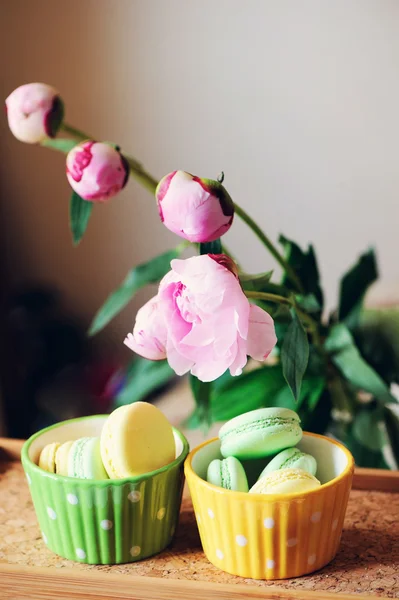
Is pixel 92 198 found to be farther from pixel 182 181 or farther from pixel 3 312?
pixel 3 312

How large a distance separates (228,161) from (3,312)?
1.46 feet

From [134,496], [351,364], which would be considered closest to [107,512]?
[134,496]

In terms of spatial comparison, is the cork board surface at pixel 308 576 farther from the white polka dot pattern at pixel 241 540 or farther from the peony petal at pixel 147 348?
the peony petal at pixel 147 348

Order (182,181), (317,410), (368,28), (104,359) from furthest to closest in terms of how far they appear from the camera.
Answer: (104,359) < (368,28) < (317,410) < (182,181)

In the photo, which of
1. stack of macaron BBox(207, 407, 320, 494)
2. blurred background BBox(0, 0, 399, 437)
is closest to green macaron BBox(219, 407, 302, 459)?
stack of macaron BBox(207, 407, 320, 494)

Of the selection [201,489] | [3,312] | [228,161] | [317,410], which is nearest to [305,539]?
[201,489]

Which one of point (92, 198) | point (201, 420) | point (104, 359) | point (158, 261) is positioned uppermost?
point (92, 198)

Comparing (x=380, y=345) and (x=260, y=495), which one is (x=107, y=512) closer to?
(x=260, y=495)

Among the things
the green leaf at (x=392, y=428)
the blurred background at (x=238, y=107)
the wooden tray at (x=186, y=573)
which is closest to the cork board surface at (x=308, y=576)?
the wooden tray at (x=186, y=573)

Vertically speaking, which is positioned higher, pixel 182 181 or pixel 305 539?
pixel 182 181

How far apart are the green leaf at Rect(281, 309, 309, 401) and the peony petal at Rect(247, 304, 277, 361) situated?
5 centimetres

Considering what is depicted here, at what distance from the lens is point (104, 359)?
1.10 m

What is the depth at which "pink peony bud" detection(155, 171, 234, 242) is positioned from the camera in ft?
1.21

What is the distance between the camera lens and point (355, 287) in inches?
23.6
